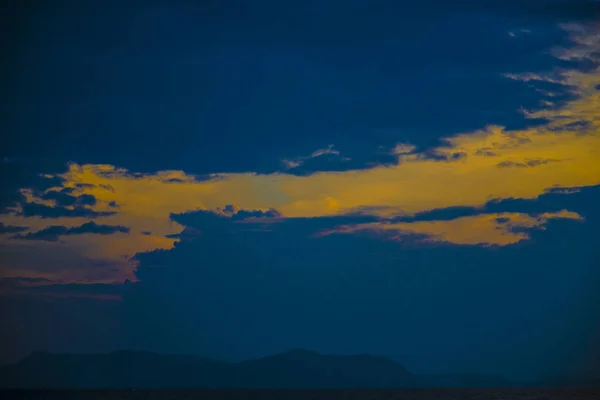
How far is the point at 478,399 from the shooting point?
34.6 m

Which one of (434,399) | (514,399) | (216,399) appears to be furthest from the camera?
(216,399)

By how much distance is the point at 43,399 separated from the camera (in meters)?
36.2

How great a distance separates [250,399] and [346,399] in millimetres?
5053

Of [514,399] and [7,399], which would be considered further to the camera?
[7,399]

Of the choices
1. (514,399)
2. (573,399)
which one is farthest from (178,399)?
(573,399)

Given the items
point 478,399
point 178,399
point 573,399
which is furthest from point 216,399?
point 573,399

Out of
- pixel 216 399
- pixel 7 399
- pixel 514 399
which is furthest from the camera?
pixel 7 399

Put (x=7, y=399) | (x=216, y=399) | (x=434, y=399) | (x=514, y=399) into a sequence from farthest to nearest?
(x=7, y=399), (x=216, y=399), (x=434, y=399), (x=514, y=399)

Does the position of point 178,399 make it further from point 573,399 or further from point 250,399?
point 573,399

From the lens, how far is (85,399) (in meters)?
40.2

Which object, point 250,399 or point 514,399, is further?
point 250,399

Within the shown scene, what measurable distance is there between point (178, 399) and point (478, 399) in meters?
14.3

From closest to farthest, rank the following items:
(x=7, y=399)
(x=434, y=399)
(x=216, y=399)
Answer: (x=434, y=399), (x=216, y=399), (x=7, y=399)

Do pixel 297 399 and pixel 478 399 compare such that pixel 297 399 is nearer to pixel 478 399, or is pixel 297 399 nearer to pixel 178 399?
pixel 178 399
